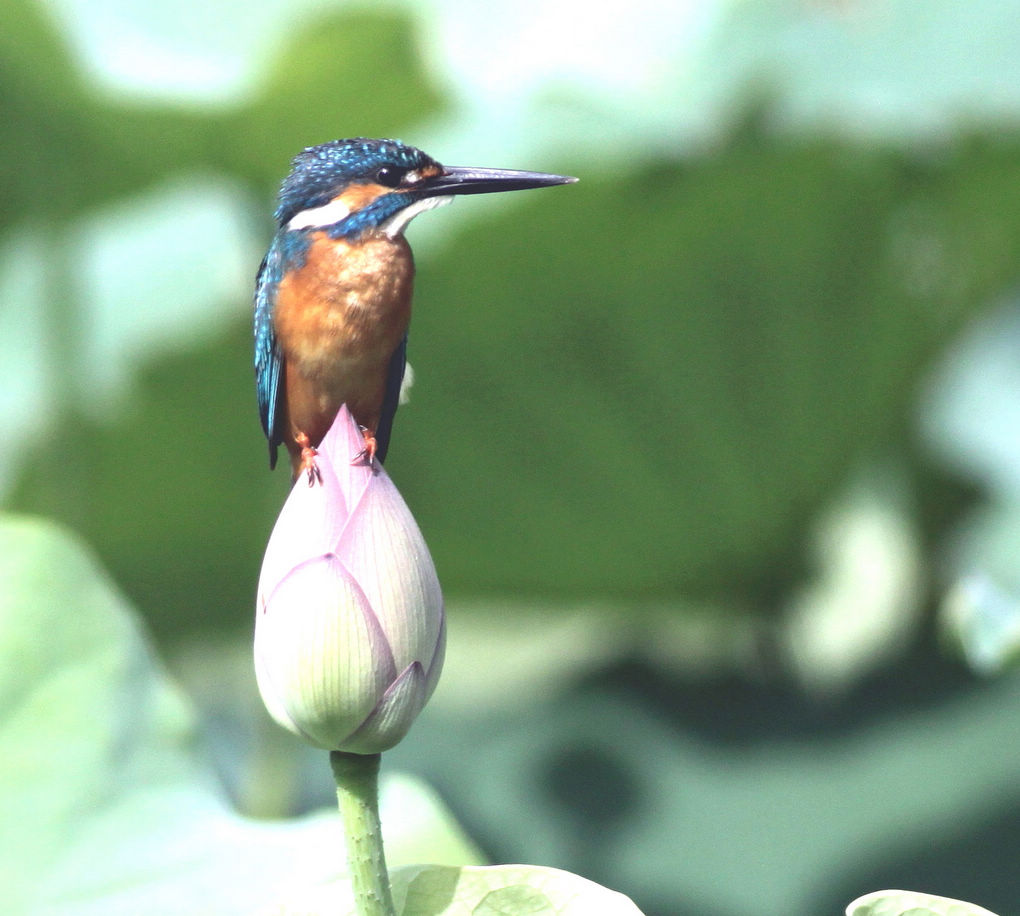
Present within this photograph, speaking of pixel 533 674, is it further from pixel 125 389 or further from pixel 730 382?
pixel 125 389

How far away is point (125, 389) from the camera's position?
2162 mm

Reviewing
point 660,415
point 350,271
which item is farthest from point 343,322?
point 660,415

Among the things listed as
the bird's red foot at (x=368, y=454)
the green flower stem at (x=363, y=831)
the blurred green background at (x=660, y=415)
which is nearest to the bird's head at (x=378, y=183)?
the bird's red foot at (x=368, y=454)

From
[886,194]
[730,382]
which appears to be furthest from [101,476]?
[886,194]

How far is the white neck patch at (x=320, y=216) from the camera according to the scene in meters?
0.72

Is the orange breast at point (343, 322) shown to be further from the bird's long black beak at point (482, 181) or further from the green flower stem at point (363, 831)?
the green flower stem at point (363, 831)

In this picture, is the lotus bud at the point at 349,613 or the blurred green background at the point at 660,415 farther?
the blurred green background at the point at 660,415

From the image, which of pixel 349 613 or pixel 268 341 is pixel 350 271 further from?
pixel 349 613

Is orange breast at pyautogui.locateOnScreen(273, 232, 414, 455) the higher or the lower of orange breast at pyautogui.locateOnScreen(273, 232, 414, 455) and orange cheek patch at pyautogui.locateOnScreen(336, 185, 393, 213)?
the lower

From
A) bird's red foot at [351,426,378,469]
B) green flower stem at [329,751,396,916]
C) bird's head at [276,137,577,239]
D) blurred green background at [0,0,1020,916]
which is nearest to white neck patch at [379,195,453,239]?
bird's head at [276,137,577,239]

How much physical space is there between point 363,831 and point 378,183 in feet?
1.08

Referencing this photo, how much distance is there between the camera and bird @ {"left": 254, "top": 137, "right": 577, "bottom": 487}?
71cm

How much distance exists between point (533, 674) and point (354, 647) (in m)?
1.71

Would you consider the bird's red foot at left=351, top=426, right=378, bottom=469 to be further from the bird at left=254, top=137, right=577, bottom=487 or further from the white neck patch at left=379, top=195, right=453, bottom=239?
the white neck patch at left=379, top=195, right=453, bottom=239
